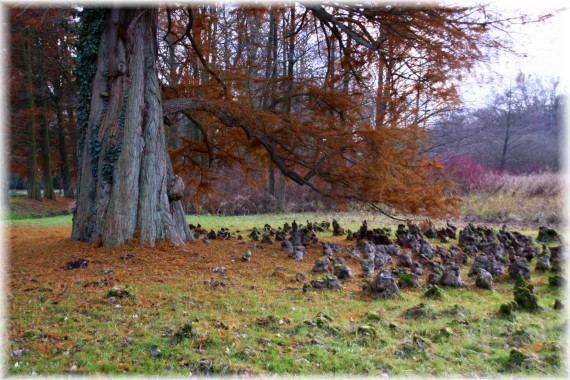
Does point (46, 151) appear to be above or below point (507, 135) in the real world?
below

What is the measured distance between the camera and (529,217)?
1060 centimetres

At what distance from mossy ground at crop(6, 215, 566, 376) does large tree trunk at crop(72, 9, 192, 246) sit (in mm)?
847

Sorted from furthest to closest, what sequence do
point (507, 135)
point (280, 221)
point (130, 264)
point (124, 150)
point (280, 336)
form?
point (507, 135) → point (280, 221) → point (124, 150) → point (130, 264) → point (280, 336)

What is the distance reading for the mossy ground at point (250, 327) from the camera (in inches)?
85.0

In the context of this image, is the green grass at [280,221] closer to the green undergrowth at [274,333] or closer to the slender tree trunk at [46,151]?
the green undergrowth at [274,333]

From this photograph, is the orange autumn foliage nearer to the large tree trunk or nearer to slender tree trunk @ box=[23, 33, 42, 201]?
the large tree trunk

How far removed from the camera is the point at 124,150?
503 centimetres

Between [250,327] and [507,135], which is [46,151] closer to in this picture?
[250,327]

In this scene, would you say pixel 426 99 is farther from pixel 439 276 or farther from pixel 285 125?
pixel 439 276

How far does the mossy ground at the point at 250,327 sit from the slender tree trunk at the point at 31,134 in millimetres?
15286

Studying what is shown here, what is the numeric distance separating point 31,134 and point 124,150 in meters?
15.7

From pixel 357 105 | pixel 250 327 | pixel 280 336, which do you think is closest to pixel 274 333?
pixel 280 336

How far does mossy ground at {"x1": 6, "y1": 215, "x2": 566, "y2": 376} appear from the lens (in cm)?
216

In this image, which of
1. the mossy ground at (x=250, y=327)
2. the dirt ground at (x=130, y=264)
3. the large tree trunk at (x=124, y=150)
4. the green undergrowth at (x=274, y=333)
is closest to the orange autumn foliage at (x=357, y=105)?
the large tree trunk at (x=124, y=150)
